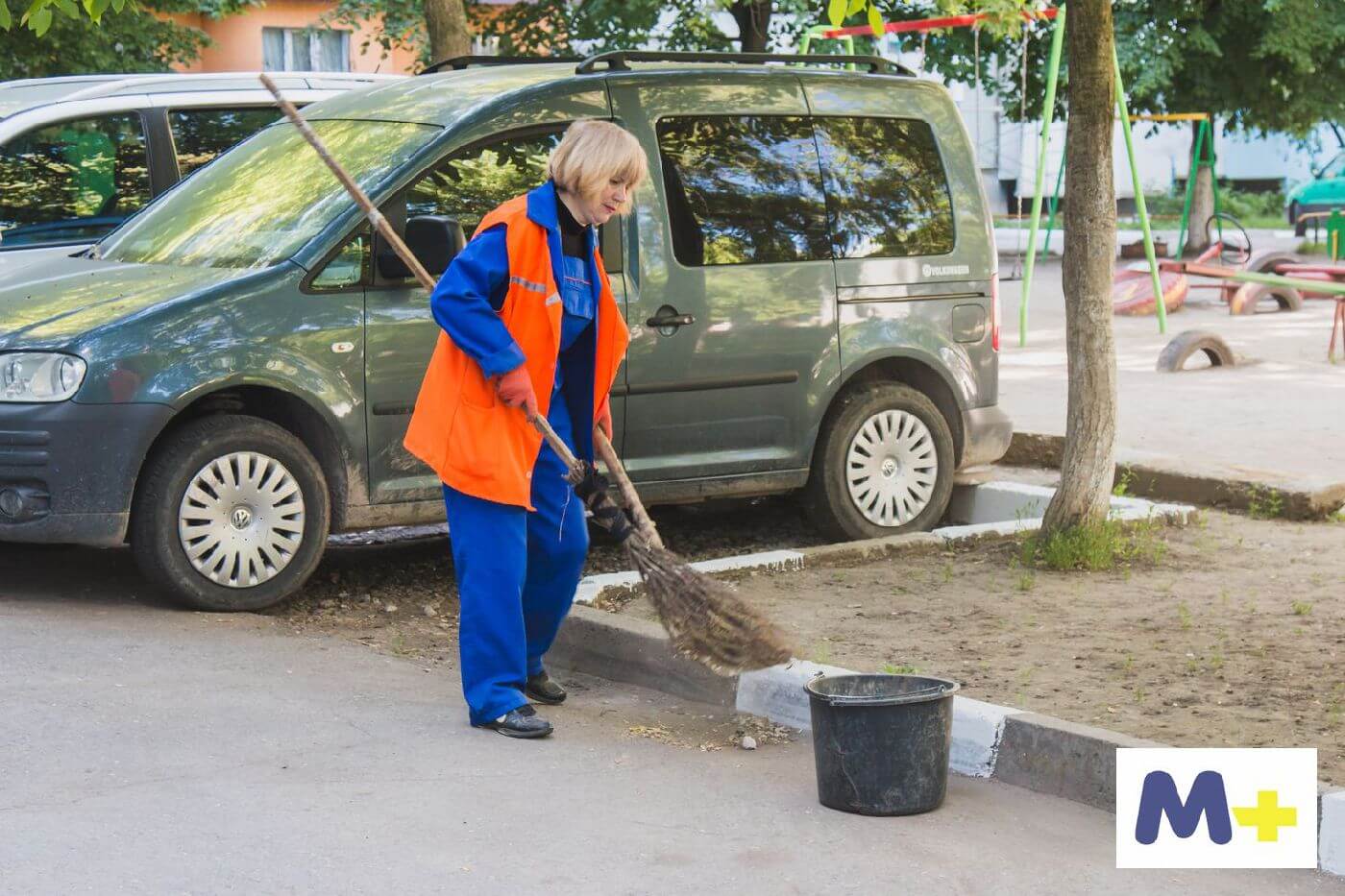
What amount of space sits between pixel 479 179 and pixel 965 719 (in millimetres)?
3308

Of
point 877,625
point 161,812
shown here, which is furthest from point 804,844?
point 877,625

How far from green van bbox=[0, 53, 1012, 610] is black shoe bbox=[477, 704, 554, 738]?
1.62 m

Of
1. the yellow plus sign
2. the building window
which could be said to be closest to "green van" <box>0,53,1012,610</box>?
the yellow plus sign

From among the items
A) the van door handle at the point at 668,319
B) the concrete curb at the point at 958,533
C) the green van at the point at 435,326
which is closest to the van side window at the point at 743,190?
the green van at the point at 435,326

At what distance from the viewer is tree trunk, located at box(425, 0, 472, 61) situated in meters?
11.2

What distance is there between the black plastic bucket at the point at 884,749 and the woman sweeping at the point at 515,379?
3.39ft

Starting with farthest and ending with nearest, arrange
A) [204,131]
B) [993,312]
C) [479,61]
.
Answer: [204,131] → [479,61] → [993,312]

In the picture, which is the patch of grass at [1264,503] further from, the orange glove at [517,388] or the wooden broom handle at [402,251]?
the orange glove at [517,388]

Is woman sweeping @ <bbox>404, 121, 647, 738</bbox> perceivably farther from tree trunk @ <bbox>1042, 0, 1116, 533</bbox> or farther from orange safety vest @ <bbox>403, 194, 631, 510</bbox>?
tree trunk @ <bbox>1042, 0, 1116, 533</bbox>

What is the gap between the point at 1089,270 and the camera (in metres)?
7.75

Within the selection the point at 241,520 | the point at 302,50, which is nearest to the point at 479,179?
the point at 241,520

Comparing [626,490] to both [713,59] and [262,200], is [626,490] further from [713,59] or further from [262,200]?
[713,59]

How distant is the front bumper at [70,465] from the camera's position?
6.74 m

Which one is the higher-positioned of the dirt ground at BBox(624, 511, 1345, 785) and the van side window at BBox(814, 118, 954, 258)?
the van side window at BBox(814, 118, 954, 258)
